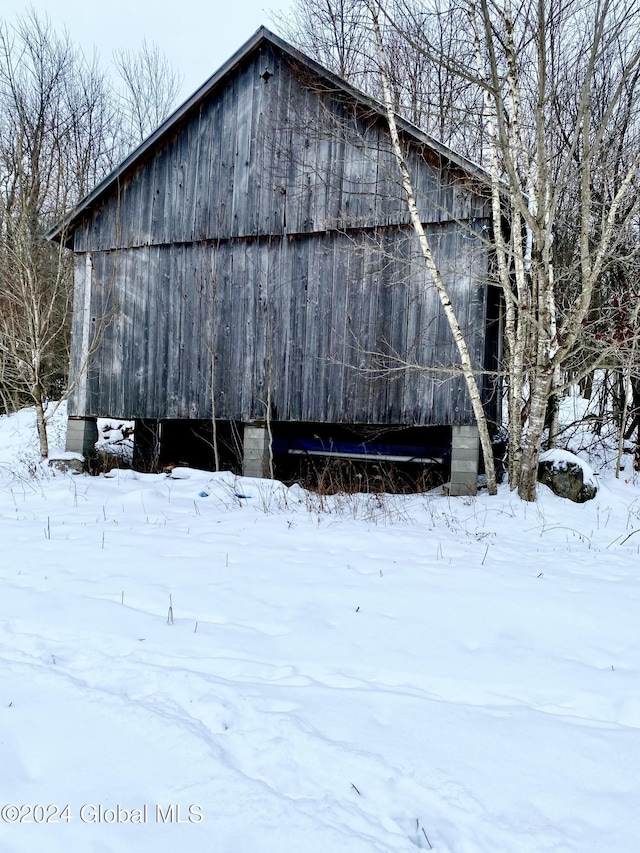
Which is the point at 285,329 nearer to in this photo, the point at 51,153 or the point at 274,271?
the point at 274,271

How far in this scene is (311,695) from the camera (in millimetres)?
2604

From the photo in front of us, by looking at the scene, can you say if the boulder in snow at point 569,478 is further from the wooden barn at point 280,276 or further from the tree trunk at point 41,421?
the tree trunk at point 41,421

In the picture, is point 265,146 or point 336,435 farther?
point 336,435

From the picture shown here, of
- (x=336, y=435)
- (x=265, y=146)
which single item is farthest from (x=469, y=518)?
(x=265, y=146)

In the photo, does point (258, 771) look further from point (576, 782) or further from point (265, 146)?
point (265, 146)

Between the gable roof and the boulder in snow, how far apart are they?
419cm

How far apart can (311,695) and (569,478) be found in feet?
24.1

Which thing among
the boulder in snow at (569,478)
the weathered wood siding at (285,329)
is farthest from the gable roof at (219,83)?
the boulder in snow at (569,478)

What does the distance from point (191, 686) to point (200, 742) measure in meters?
0.47

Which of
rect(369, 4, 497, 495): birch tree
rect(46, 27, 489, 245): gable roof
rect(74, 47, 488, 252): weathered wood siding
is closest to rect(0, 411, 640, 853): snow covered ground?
rect(369, 4, 497, 495): birch tree

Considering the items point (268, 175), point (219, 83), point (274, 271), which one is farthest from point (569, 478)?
point (219, 83)

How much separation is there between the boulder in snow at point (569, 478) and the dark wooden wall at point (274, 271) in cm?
145

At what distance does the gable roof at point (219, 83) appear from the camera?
28.2 feet

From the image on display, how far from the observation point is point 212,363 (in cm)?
1052
